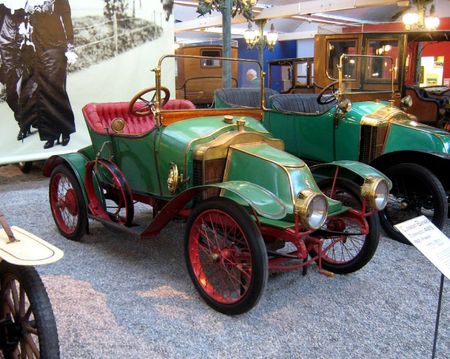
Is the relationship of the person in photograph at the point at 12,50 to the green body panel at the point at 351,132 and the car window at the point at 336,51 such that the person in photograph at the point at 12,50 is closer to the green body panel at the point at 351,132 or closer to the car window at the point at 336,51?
the car window at the point at 336,51

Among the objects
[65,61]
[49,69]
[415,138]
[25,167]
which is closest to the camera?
[415,138]

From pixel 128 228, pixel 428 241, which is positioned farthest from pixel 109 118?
pixel 428 241

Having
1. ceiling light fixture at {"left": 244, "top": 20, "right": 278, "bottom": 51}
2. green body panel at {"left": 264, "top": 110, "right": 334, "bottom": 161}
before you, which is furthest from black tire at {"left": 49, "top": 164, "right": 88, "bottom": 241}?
ceiling light fixture at {"left": 244, "top": 20, "right": 278, "bottom": 51}

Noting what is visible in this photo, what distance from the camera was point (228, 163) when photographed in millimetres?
2807

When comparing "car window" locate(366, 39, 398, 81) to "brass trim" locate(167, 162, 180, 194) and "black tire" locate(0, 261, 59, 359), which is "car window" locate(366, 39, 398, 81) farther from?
"black tire" locate(0, 261, 59, 359)

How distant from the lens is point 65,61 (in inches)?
223

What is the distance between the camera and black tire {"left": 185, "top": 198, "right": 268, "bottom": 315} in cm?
225

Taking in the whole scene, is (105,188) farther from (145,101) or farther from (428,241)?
(428,241)

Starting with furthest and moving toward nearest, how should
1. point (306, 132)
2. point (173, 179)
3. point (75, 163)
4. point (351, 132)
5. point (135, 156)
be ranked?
point (306, 132), point (351, 132), point (75, 163), point (135, 156), point (173, 179)

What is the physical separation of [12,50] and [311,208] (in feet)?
14.6

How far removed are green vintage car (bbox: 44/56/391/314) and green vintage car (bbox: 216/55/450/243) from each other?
551 mm

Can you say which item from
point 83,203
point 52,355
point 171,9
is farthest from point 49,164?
point 171,9

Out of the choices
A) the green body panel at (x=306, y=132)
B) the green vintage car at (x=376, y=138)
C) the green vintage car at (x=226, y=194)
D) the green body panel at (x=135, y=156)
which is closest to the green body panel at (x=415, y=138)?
A: the green vintage car at (x=376, y=138)

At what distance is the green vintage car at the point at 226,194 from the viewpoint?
2.37 m
